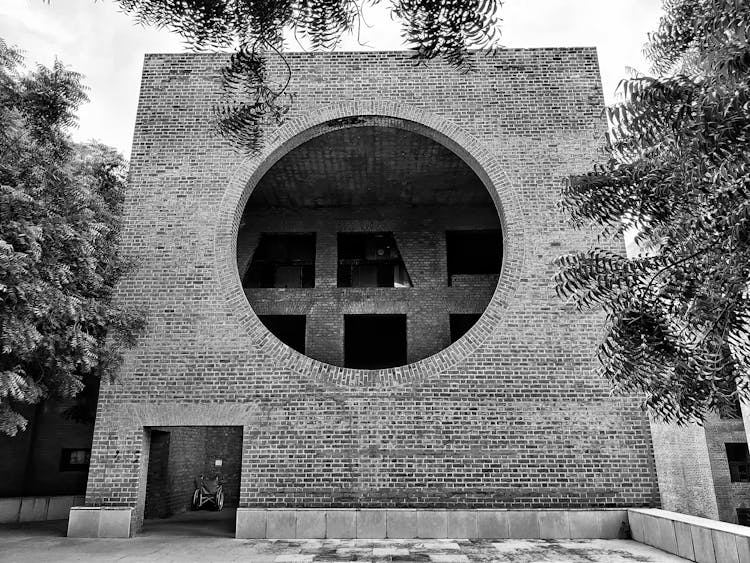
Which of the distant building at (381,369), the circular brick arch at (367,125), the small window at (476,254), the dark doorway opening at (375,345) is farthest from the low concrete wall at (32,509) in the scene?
the small window at (476,254)

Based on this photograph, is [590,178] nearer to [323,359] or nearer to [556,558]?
[556,558]

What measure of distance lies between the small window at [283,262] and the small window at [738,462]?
2087cm

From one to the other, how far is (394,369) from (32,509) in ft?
27.5

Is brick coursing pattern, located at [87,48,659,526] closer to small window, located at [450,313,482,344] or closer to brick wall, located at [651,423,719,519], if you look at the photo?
small window, located at [450,313,482,344]

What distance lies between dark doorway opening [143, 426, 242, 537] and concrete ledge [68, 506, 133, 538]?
835 millimetres

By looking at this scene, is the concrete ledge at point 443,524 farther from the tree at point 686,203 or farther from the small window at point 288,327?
the small window at point 288,327

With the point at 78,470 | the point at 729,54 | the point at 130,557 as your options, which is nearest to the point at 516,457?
the point at 130,557

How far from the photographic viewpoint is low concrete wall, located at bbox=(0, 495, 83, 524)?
10.7m

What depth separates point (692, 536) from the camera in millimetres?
6008

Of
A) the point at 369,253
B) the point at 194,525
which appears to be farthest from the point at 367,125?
the point at 194,525

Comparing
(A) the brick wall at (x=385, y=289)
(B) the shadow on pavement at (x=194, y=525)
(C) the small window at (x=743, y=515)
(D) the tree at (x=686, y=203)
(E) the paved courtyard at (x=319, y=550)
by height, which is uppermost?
(A) the brick wall at (x=385, y=289)

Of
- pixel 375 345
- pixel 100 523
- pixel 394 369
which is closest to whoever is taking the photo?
pixel 100 523

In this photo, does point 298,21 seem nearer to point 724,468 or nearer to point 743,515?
point 724,468

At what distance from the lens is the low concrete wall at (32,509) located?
10.7m
